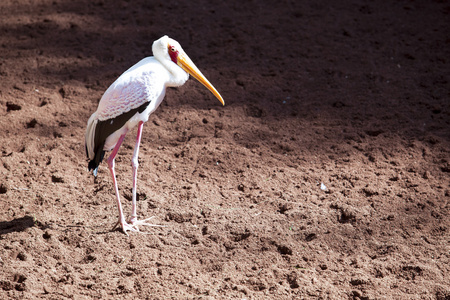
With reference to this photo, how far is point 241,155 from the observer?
5.05 m

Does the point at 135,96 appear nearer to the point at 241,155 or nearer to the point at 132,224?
the point at 132,224

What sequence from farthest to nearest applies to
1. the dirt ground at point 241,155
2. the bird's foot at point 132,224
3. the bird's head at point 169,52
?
the bird's foot at point 132,224 < the bird's head at point 169,52 < the dirt ground at point 241,155

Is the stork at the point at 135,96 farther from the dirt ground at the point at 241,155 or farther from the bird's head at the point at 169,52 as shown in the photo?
the dirt ground at the point at 241,155

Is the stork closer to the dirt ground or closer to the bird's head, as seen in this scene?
the bird's head

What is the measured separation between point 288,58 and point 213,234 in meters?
3.25

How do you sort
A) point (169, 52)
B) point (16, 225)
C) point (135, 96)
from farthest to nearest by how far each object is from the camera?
point (16, 225) < point (169, 52) < point (135, 96)

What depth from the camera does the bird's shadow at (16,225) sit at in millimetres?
3906

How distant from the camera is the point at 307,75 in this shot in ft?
20.5

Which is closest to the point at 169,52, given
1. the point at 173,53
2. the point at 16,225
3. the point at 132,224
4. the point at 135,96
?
the point at 173,53

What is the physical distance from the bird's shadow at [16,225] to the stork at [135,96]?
2.27 ft

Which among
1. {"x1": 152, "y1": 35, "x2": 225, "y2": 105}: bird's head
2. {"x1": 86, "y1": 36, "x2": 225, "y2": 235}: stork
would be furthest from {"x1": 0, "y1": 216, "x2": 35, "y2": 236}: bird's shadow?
{"x1": 152, "y1": 35, "x2": 225, "y2": 105}: bird's head

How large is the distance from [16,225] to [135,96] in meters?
1.43

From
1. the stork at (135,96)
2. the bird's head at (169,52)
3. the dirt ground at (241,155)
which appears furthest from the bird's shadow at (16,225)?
the bird's head at (169,52)

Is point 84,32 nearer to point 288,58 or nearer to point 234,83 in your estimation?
point 234,83
